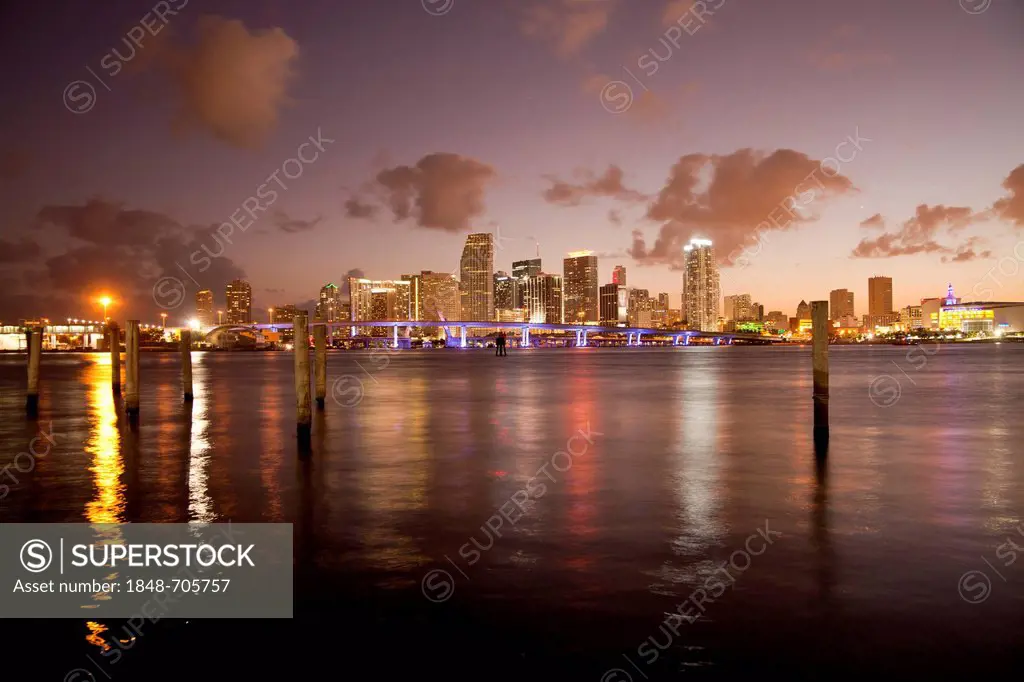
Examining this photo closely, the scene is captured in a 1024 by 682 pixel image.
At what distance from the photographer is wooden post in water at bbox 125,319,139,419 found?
24.6 meters

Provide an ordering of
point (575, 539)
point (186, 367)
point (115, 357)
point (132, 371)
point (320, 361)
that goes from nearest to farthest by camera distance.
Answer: point (575, 539), point (132, 371), point (320, 361), point (186, 367), point (115, 357)

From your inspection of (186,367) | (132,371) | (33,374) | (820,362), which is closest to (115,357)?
(186,367)

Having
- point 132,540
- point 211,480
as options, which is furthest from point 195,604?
point 211,480

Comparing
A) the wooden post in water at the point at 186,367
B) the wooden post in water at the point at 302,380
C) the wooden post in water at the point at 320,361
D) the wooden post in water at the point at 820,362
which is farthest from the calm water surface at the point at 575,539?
the wooden post in water at the point at 186,367

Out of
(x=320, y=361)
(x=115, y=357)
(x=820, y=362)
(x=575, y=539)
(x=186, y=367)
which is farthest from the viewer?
(x=115, y=357)

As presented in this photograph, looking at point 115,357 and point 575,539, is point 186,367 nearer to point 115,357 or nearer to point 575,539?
point 115,357

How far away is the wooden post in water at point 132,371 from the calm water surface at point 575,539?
7.27 feet

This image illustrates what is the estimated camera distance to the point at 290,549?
361 inches

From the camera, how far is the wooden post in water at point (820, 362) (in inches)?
723

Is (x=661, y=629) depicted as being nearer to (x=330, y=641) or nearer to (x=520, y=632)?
(x=520, y=632)

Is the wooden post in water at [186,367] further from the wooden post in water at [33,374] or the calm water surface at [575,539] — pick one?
the calm water surface at [575,539]

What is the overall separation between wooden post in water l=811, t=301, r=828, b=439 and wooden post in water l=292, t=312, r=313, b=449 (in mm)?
12474

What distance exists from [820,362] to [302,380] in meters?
13.0

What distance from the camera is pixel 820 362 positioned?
1866 cm
